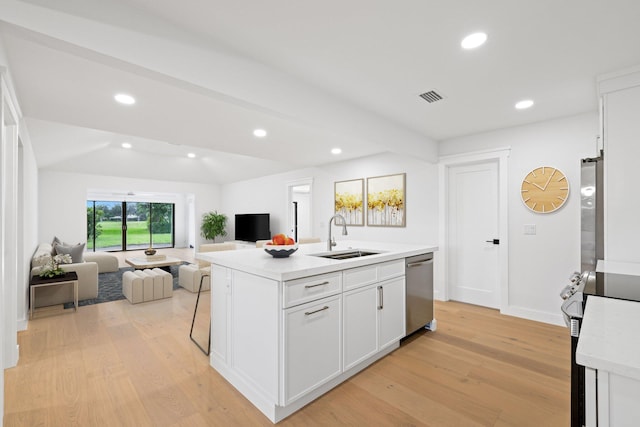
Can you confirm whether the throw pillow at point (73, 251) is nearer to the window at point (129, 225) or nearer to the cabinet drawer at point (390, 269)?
the window at point (129, 225)

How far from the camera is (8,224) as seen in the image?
2521 millimetres

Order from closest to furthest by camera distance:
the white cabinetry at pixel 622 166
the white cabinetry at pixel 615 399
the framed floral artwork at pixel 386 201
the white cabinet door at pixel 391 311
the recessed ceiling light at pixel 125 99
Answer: the white cabinetry at pixel 615 399
the white cabinetry at pixel 622 166
the white cabinet door at pixel 391 311
the recessed ceiling light at pixel 125 99
the framed floral artwork at pixel 386 201

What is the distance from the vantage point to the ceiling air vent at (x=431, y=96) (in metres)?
2.76

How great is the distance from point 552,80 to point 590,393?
270 centimetres

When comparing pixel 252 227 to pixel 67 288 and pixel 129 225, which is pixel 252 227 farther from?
pixel 129 225

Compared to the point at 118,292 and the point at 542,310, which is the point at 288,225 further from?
the point at 542,310

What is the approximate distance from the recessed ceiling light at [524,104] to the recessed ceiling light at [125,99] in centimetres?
374

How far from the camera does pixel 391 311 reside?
2.65 metres

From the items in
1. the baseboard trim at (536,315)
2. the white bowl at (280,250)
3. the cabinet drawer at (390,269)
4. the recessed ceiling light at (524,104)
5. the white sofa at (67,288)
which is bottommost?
the baseboard trim at (536,315)

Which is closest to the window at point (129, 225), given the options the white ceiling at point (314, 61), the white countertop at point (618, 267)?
the white ceiling at point (314, 61)

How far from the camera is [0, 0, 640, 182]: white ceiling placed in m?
1.59

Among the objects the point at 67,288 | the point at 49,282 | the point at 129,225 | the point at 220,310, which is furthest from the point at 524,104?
the point at 129,225

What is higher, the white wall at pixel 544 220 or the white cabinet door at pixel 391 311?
the white wall at pixel 544 220

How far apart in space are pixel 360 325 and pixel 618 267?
183 centimetres
